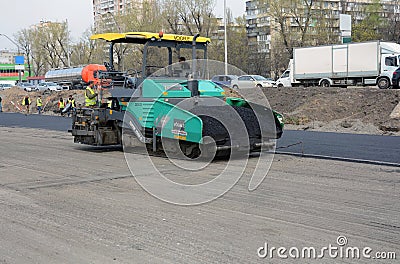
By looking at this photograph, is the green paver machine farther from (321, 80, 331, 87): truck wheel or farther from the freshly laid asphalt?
(321, 80, 331, 87): truck wheel

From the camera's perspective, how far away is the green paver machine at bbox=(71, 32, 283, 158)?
12219 mm

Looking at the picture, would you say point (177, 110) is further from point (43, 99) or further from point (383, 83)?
point (43, 99)

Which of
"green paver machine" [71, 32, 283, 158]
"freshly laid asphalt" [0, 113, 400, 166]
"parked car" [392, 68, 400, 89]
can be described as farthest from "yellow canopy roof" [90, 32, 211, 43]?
"parked car" [392, 68, 400, 89]

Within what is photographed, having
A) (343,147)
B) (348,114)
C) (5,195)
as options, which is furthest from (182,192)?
(348,114)

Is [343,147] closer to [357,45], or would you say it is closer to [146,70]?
[146,70]

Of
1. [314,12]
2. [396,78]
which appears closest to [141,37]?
[396,78]

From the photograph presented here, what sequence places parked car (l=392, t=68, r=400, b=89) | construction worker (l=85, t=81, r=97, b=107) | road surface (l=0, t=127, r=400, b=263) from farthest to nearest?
1. parked car (l=392, t=68, r=400, b=89)
2. construction worker (l=85, t=81, r=97, b=107)
3. road surface (l=0, t=127, r=400, b=263)

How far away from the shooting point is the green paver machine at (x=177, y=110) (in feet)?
40.1

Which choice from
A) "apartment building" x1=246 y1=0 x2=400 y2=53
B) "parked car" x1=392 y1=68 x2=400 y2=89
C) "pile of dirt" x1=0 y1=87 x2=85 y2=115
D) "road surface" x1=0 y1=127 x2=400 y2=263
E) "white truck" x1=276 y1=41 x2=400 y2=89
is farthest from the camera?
"apartment building" x1=246 y1=0 x2=400 y2=53

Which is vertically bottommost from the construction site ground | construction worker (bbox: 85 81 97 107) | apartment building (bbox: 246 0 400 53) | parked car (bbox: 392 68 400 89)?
the construction site ground

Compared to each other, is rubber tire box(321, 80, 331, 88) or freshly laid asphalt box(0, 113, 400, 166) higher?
rubber tire box(321, 80, 331, 88)

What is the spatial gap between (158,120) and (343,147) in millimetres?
5151

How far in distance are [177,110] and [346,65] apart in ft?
87.9

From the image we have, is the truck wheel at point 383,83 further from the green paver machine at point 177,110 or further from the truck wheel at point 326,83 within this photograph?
the green paver machine at point 177,110
